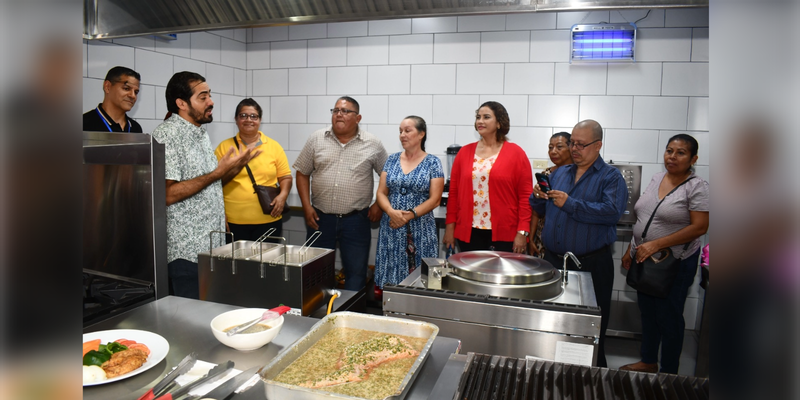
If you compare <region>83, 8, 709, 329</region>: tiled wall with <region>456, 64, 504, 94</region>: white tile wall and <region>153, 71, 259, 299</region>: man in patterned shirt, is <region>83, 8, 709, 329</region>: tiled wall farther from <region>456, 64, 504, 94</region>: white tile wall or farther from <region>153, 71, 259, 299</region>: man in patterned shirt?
<region>153, 71, 259, 299</region>: man in patterned shirt

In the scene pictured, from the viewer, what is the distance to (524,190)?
3.10 m

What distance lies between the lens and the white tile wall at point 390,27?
436 cm

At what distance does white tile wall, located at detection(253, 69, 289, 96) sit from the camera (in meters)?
4.81

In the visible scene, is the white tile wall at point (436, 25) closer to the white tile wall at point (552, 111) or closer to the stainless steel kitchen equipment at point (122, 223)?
the white tile wall at point (552, 111)

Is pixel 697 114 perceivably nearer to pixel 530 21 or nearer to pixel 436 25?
pixel 530 21

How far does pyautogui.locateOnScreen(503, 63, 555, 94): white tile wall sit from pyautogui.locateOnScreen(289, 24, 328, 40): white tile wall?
175 cm

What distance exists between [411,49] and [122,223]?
319 cm

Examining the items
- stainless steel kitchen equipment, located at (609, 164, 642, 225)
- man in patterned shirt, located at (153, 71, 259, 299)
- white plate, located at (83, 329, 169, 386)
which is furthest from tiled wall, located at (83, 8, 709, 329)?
white plate, located at (83, 329, 169, 386)
